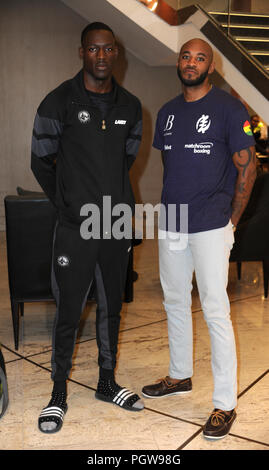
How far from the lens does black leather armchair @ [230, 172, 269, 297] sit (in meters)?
4.15

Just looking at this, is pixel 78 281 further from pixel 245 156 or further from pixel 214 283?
pixel 245 156

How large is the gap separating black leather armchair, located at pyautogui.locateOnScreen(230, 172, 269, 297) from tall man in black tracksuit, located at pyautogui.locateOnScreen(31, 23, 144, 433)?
6.36 ft

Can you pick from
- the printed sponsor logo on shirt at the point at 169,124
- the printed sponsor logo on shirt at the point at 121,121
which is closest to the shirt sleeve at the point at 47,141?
the printed sponsor logo on shirt at the point at 121,121

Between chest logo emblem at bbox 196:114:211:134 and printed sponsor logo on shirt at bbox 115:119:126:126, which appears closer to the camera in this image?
chest logo emblem at bbox 196:114:211:134

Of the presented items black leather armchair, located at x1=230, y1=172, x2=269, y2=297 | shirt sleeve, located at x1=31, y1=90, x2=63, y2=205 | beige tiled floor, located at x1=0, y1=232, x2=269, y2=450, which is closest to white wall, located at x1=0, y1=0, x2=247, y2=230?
beige tiled floor, located at x1=0, y1=232, x2=269, y2=450

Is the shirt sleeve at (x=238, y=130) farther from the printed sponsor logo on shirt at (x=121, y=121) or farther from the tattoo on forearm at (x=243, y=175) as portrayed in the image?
the printed sponsor logo on shirt at (x=121, y=121)

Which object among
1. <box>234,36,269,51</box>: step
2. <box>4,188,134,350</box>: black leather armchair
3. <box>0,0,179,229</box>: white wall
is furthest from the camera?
<box>0,0,179,229</box>: white wall

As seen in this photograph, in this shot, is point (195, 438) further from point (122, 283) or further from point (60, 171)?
point (60, 171)

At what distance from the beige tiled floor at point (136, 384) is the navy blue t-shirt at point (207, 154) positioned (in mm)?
879

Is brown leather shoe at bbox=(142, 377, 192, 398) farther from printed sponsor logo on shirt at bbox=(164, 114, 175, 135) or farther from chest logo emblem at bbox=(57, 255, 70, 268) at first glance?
printed sponsor logo on shirt at bbox=(164, 114, 175, 135)

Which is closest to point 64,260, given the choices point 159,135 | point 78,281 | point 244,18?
point 78,281

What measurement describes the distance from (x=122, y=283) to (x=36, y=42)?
226 inches

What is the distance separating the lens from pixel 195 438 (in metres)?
2.18

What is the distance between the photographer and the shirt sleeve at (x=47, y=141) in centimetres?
223
